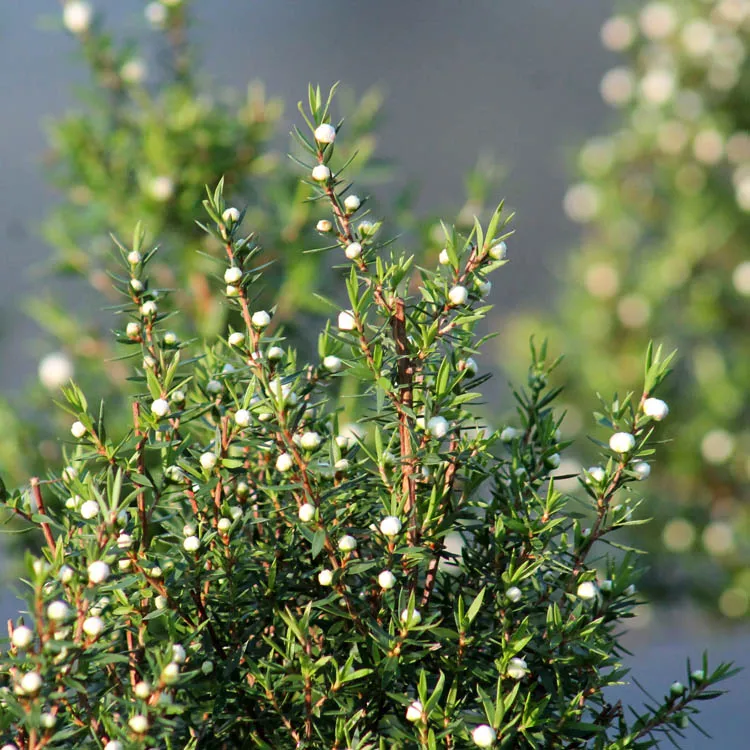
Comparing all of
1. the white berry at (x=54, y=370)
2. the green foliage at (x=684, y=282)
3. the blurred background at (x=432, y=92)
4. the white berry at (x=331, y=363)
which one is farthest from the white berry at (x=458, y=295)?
the blurred background at (x=432, y=92)

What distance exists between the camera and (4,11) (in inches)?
133

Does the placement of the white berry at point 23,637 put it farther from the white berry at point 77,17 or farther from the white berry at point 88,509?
the white berry at point 77,17

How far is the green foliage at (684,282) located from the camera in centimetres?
306

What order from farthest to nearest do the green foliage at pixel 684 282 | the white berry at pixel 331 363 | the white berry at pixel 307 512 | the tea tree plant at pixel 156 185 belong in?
the green foliage at pixel 684 282, the tea tree plant at pixel 156 185, the white berry at pixel 331 363, the white berry at pixel 307 512

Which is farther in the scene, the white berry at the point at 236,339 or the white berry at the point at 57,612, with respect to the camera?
the white berry at the point at 236,339

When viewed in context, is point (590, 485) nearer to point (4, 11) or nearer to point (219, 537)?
point (219, 537)

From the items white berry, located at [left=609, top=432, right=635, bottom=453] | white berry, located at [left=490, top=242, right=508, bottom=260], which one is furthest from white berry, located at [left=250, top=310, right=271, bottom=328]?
white berry, located at [left=609, top=432, right=635, bottom=453]

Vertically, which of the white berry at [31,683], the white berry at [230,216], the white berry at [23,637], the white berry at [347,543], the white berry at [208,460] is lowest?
the white berry at [31,683]

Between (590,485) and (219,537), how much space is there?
1.12 feet

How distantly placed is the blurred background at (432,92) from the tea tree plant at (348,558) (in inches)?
99.8

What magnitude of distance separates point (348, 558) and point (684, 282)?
2.53 m

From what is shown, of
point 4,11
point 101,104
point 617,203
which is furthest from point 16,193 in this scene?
point 617,203

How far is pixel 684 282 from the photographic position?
10.1 feet

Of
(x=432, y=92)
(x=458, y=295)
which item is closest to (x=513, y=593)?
(x=458, y=295)
